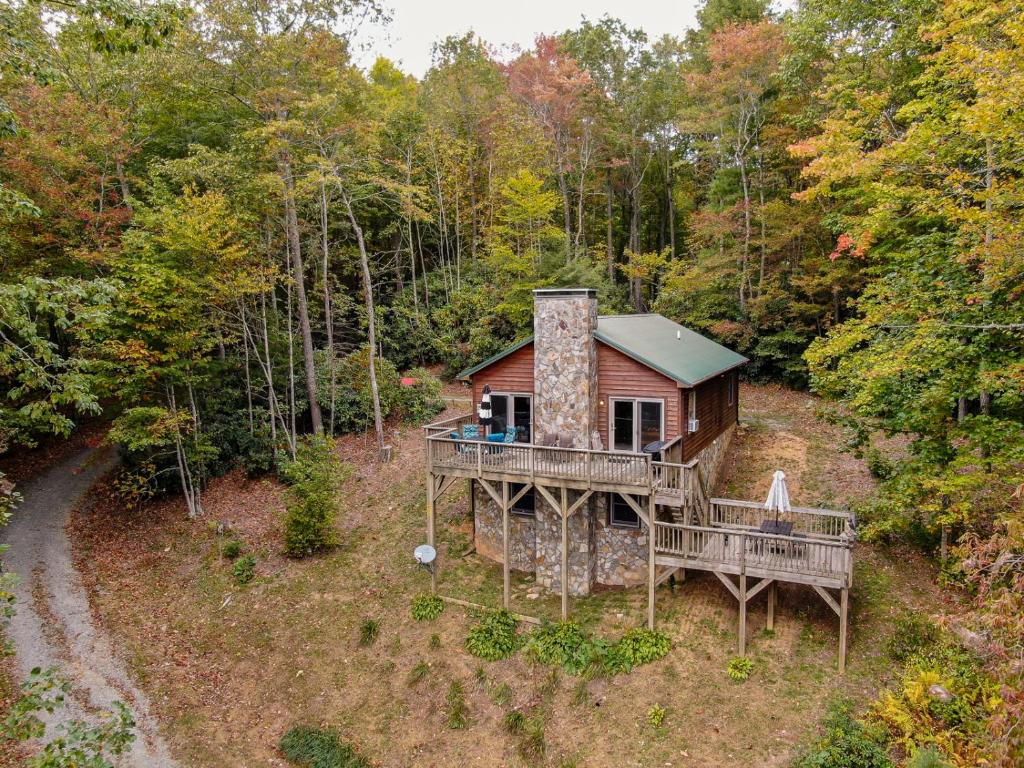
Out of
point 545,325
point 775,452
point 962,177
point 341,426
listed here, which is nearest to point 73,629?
point 341,426

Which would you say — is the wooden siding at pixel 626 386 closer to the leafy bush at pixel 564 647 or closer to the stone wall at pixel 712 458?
the stone wall at pixel 712 458

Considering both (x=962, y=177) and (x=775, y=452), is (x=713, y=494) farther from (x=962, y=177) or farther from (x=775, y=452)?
(x=962, y=177)

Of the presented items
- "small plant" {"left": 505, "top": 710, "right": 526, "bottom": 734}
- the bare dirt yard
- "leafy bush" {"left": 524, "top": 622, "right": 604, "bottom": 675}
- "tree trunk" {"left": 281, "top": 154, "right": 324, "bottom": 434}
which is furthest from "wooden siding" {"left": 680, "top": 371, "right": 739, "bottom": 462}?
"tree trunk" {"left": 281, "top": 154, "right": 324, "bottom": 434}

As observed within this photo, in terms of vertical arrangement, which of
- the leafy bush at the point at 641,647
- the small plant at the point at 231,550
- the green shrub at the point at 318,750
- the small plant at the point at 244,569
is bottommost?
the green shrub at the point at 318,750

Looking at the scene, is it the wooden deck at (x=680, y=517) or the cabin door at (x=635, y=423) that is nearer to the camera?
the wooden deck at (x=680, y=517)

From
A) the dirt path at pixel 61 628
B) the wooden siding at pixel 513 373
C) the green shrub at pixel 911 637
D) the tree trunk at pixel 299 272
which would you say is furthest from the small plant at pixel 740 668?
the tree trunk at pixel 299 272

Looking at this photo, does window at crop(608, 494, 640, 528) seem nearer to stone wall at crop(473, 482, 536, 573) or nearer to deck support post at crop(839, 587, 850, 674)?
stone wall at crop(473, 482, 536, 573)
